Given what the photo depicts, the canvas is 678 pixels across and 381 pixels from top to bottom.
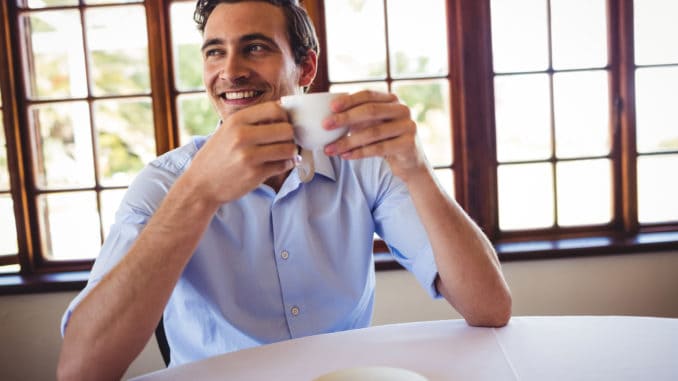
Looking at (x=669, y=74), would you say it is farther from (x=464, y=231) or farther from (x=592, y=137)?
(x=464, y=231)

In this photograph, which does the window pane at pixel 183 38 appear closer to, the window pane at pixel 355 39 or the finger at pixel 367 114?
the window pane at pixel 355 39

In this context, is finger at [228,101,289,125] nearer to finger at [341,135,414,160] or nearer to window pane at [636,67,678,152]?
finger at [341,135,414,160]

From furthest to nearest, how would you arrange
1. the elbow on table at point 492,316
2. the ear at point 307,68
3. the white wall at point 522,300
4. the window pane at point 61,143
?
the window pane at point 61,143
the white wall at point 522,300
the ear at point 307,68
the elbow on table at point 492,316

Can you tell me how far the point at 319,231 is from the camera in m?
1.27

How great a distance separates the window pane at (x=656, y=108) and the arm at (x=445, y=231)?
177 cm

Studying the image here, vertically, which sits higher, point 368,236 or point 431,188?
point 431,188

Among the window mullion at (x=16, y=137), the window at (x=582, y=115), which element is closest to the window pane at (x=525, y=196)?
the window at (x=582, y=115)

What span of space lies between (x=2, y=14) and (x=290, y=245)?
1865 mm

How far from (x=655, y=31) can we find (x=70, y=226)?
2779 millimetres

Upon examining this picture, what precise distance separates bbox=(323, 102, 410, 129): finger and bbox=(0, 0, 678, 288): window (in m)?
1.51

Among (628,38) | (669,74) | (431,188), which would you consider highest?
(628,38)

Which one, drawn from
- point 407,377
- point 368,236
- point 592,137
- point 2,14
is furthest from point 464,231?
point 2,14

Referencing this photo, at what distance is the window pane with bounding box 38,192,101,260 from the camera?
2.38 metres

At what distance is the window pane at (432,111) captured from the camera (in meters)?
2.38
